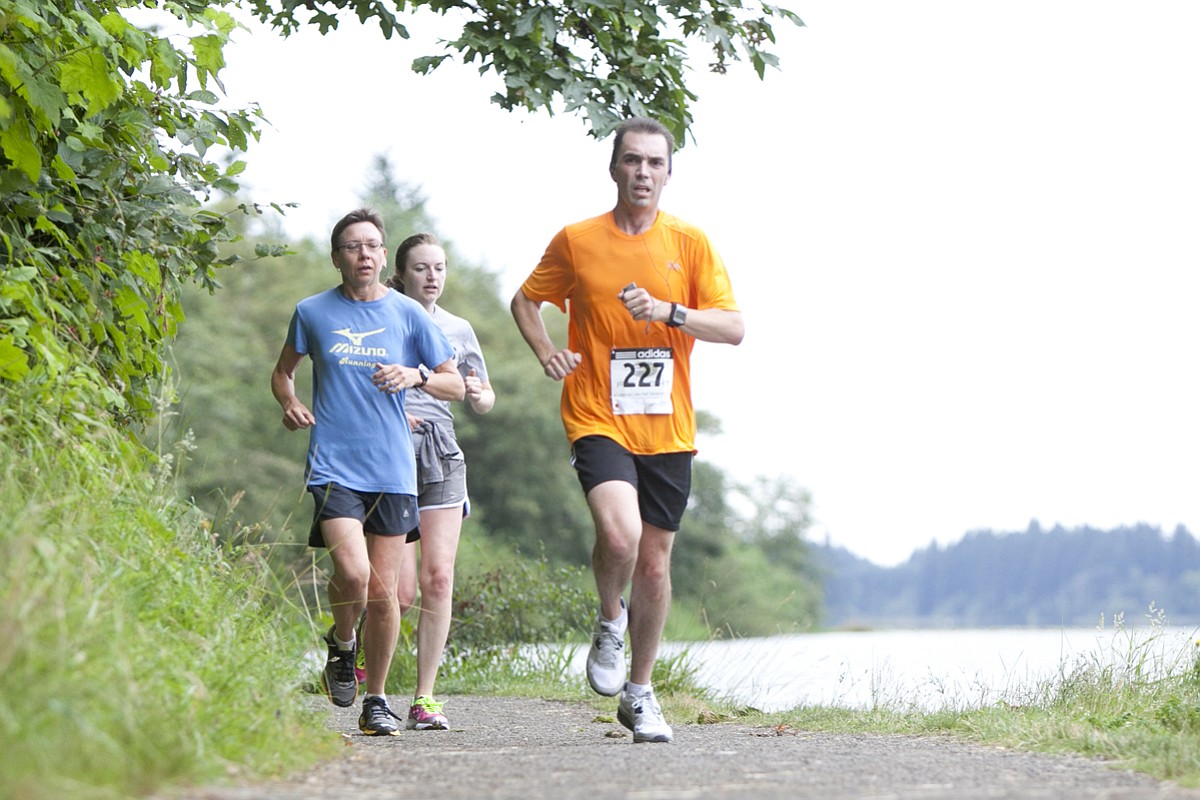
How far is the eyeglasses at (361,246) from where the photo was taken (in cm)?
643

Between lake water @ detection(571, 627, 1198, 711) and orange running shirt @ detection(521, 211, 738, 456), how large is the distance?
221 centimetres

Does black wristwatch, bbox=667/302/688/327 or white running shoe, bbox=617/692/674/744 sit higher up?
black wristwatch, bbox=667/302/688/327

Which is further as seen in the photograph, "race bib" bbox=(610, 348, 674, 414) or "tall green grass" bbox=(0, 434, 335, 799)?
"race bib" bbox=(610, 348, 674, 414)

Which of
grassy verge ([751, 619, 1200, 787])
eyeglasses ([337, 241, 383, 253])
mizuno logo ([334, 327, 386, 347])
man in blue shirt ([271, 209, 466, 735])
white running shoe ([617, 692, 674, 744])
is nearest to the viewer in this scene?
grassy verge ([751, 619, 1200, 787])

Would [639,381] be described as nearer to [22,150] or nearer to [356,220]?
[356,220]

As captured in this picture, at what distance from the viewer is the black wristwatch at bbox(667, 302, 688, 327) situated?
5.77 meters

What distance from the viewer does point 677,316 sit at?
19.0 feet

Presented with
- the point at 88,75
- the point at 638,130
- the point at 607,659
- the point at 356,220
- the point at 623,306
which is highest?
the point at 638,130

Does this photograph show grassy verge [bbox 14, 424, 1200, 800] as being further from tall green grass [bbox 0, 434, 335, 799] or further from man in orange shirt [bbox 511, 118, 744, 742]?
man in orange shirt [bbox 511, 118, 744, 742]

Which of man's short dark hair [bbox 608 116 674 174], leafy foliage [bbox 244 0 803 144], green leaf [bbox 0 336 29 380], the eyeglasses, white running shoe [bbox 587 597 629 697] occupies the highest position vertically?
leafy foliage [bbox 244 0 803 144]

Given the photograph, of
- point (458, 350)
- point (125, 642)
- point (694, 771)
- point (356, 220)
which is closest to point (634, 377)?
point (356, 220)

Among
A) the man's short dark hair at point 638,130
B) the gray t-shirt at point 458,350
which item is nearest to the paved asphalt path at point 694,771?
the gray t-shirt at point 458,350

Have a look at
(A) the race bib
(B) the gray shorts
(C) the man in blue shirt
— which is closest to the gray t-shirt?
(B) the gray shorts

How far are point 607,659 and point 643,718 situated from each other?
28 centimetres
